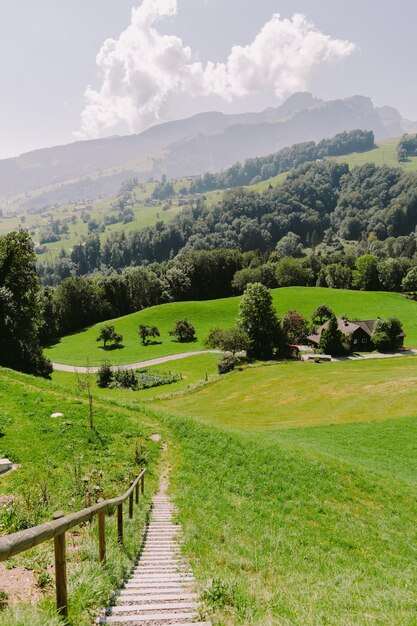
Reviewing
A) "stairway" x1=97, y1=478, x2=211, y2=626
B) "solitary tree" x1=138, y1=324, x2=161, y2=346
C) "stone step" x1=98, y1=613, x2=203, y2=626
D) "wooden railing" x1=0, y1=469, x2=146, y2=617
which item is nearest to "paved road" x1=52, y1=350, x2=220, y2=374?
"solitary tree" x1=138, y1=324, x2=161, y2=346

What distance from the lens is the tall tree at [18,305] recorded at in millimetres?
46062

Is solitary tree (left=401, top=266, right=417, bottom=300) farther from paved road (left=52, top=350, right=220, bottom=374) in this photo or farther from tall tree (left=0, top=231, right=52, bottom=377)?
tall tree (left=0, top=231, right=52, bottom=377)

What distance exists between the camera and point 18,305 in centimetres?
4884

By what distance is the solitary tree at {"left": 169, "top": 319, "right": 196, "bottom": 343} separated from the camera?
371ft

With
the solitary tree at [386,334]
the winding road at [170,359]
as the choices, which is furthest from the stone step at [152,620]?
the solitary tree at [386,334]

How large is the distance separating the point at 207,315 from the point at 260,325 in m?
44.7

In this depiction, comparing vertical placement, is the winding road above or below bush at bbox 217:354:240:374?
below

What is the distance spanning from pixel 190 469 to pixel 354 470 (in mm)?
10275

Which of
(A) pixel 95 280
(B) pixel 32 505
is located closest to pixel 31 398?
(B) pixel 32 505

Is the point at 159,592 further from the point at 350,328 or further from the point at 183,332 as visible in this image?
the point at 183,332

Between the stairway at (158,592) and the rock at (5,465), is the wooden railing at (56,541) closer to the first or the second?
the stairway at (158,592)

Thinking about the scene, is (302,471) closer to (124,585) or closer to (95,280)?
(124,585)

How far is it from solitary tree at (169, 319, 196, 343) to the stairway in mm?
101323

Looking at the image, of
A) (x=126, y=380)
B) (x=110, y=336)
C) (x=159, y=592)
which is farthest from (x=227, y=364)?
(x=159, y=592)
